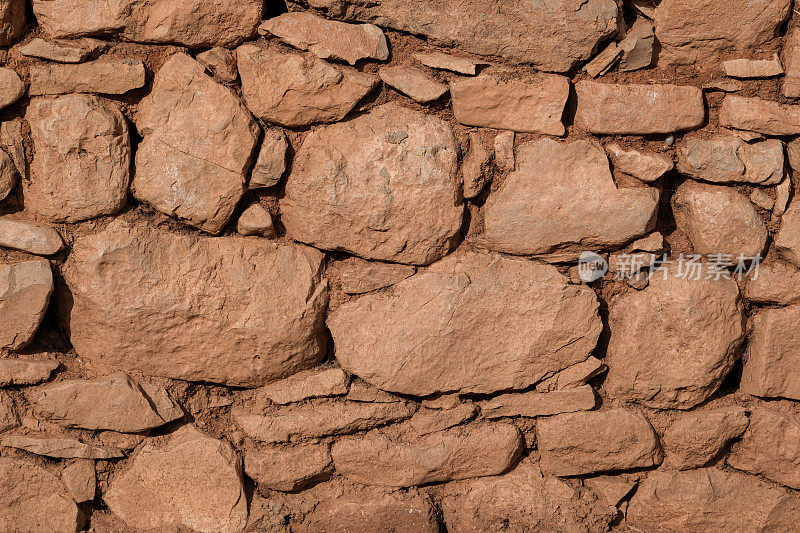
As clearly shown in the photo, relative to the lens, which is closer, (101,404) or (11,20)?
(11,20)

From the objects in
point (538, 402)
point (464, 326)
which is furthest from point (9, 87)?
point (538, 402)

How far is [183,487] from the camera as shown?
1.88m

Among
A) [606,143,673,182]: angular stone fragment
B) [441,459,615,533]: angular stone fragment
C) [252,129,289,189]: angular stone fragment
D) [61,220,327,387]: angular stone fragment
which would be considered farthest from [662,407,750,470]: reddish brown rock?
[252,129,289,189]: angular stone fragment

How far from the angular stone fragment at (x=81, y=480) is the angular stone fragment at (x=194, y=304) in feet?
0.86

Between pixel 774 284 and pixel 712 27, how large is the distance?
2.45 ft

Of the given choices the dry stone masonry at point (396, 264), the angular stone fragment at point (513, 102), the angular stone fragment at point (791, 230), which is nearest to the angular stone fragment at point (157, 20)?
the dry stone masonry at point (396, 264)

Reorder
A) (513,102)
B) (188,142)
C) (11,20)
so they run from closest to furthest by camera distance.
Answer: (11,20)
(188,142)
(513,102)

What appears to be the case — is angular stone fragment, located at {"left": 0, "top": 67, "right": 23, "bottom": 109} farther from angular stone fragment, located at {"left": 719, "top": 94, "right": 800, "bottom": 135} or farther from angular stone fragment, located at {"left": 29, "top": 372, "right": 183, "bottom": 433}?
angular stone fragment, located at {"left": 719, "top": 94, "right": 800, "bottom": 135}

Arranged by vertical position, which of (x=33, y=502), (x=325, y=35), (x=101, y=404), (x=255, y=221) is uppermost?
(x=325, y=35)

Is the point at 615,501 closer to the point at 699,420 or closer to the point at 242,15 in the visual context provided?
the point at 699,420

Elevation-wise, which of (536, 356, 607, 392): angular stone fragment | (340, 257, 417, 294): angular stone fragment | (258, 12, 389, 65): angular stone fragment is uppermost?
(258, 12, 389, 65): angular stone fragment

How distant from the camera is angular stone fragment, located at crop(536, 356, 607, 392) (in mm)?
1970

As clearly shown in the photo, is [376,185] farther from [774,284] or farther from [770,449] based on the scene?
[770,449]

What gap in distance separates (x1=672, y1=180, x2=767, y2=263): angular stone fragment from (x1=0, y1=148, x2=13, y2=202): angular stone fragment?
1747 mm
